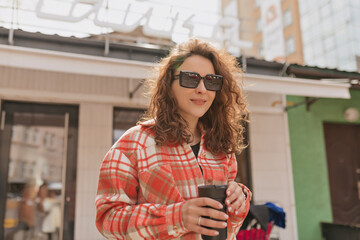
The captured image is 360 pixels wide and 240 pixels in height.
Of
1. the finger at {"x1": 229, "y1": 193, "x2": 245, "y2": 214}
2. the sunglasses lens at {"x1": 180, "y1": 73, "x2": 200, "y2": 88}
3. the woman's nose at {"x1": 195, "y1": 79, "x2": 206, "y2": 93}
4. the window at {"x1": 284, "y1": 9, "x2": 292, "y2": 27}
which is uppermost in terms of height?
the window at {"x1": 284, "y1": 9, "x2": 292, "y2": 27}

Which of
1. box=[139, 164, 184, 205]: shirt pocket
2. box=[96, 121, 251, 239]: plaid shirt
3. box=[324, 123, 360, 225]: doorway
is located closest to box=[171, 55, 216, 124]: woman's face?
box=[96, 121, 251, 239]: plaid shirt

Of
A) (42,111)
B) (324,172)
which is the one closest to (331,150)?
(324,172)

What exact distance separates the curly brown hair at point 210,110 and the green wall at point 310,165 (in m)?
5.39

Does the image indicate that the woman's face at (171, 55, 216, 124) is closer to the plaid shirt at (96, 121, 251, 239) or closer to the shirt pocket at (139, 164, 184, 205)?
the plaid shirt at (96, 121, 251, 239)

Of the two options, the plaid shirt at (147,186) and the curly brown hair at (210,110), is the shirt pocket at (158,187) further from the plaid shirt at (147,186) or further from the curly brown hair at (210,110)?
the curly brown hair at (210,110)

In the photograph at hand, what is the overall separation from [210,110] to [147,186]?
0.56 metres

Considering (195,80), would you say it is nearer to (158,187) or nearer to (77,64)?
(158,187)

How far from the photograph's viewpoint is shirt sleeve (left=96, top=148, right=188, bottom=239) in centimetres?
99

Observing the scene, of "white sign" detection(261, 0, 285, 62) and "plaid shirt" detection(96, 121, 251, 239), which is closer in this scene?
"plaid shirt" detection(96, 121, 251, 239)

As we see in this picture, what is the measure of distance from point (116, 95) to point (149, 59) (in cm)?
97

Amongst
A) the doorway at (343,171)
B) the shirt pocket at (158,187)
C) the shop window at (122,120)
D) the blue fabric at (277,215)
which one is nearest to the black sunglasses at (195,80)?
the shirt pocket at (158,187)

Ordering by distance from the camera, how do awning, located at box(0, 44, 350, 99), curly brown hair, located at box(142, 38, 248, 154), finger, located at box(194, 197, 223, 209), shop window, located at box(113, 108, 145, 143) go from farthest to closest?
1. shop window, located at box(113, 108, 145, 143)
2. awning, located at box(0, 44, 350, 99)
3. curly brown hair, located at box(142, 38, 248, 154)
4. finger, located at box(194, 197, 223, 209)

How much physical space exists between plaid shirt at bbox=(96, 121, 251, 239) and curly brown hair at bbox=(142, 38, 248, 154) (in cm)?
6

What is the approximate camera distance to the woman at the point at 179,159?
1.00 metres
